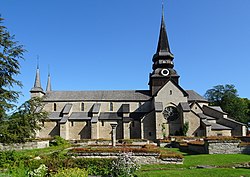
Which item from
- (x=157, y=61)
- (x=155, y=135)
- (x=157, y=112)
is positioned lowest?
(x=155, y=135)

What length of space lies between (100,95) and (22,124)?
3630 centimetres

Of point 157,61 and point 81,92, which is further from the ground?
point 157,61

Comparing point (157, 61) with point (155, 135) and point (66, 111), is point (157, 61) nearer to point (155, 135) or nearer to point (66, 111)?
point (155, 135)

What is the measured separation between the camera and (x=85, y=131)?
1891 inches

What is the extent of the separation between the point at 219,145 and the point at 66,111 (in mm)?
34165

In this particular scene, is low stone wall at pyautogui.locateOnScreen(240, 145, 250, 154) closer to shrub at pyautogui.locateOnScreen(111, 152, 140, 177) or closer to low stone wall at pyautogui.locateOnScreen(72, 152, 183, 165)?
low stone wall at pyautogui.locateOnScreen(72, 152, 183, 165)

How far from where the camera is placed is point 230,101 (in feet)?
238

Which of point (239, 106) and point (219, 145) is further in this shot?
point (239, 106)

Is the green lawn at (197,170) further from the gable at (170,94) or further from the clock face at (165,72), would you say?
the clock face at (165,72)

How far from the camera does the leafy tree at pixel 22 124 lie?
16188 millimetres

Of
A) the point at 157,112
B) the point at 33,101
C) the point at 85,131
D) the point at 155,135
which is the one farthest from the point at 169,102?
the point at 33,101

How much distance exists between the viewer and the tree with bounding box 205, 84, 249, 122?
226ft

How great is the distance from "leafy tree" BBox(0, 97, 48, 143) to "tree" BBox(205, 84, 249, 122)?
212 feet

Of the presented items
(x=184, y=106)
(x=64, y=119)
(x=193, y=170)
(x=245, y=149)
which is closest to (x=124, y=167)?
(x=193, y=170)
